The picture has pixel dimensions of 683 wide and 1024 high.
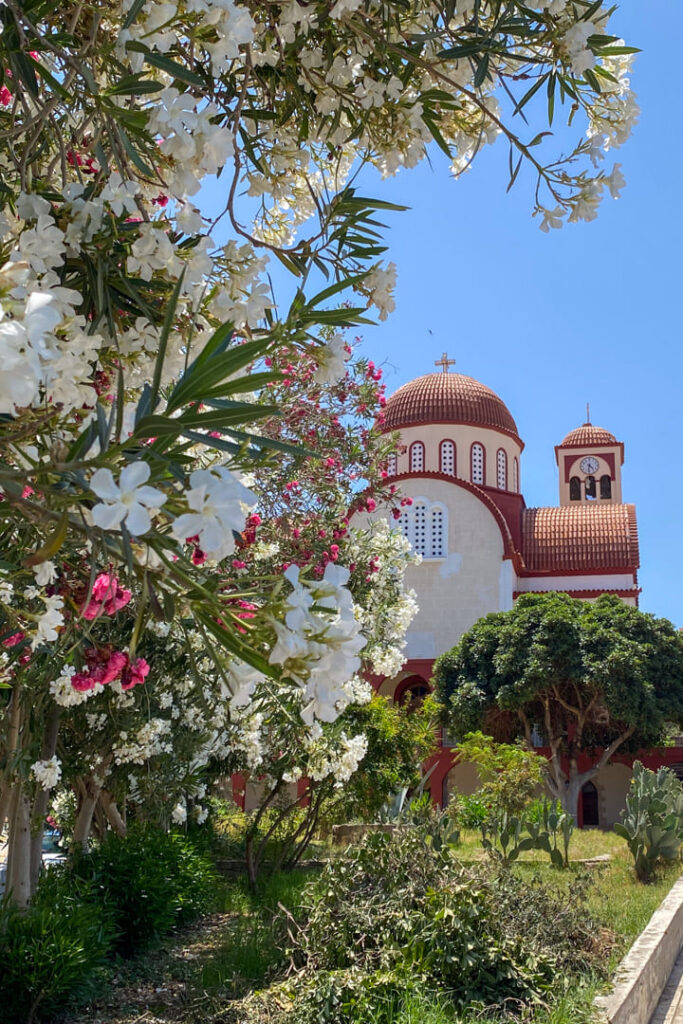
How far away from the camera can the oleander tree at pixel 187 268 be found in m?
1.62

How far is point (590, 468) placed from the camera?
35.9 meters

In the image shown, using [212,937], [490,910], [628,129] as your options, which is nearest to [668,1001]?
[490,910]

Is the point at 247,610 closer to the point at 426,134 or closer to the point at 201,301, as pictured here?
the point at 201,301

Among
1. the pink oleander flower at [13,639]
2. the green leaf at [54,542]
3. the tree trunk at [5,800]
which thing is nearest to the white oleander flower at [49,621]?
the pink oleander flower at [13,639]

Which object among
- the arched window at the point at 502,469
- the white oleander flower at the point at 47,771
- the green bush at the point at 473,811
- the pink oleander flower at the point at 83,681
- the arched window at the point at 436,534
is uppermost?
the arched window at the point at 502,469

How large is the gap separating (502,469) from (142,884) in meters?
23.1

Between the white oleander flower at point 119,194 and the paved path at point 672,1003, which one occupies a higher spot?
the white oleander flower at point 119,194

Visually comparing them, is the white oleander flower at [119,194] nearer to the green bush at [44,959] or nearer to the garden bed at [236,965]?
the garden bed at [236,965]

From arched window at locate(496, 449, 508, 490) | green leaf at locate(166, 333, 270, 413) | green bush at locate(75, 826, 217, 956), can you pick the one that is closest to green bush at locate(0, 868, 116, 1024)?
green bush at locate(75, 826, 217, 956)

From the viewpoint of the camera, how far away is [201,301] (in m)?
2.38

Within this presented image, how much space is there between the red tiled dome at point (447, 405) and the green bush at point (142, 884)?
21035mm

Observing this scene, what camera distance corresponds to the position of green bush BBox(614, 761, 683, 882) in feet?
36.4

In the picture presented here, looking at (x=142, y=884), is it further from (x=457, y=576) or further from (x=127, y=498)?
(x=457, y=576)

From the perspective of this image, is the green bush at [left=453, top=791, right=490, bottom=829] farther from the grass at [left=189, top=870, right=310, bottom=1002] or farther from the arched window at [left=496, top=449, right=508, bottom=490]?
the arched window at [left=496, top=449, right=508, bottom=490]
